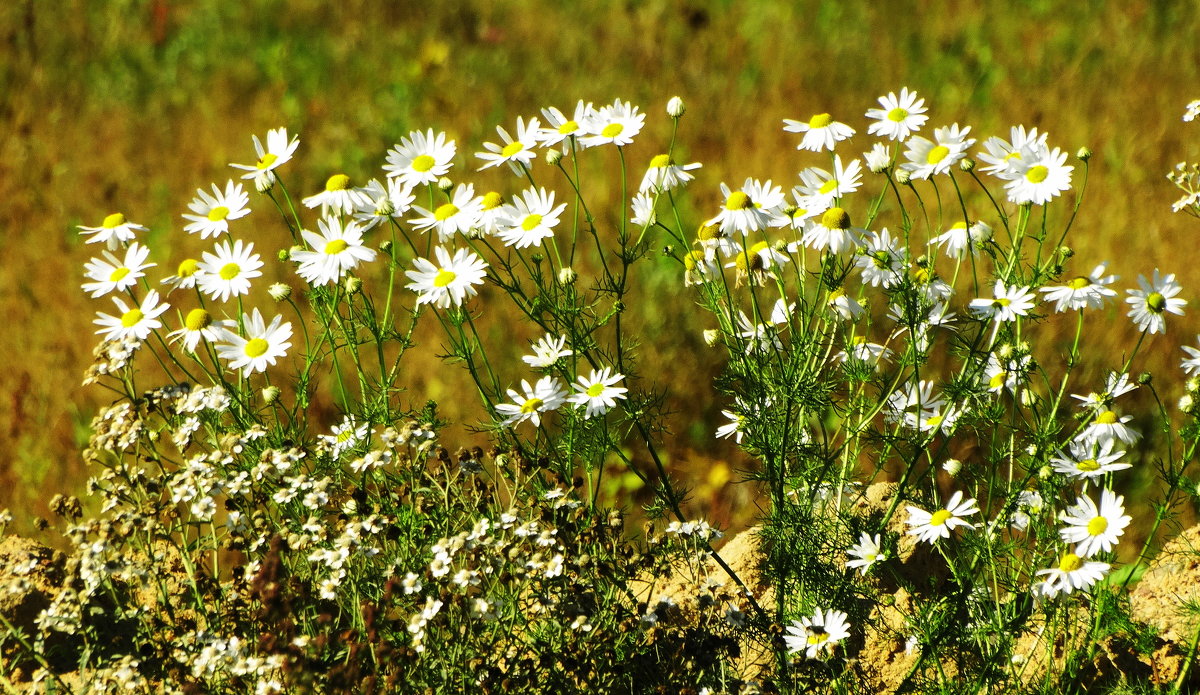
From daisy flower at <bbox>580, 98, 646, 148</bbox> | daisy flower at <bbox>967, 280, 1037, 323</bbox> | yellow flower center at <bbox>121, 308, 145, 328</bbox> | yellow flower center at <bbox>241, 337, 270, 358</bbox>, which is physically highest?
daisy flower at <bbox>580, 98, 646, 148</bbox>

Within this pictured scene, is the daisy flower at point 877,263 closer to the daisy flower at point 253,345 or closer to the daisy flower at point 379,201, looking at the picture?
the daisy flower at point 379,201

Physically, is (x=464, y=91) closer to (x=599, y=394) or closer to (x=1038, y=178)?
(x=599, y=394)

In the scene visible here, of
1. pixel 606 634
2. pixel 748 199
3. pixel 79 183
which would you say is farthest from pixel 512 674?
pixel 79 183

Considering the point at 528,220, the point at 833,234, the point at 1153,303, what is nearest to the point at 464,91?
the point at 528,220

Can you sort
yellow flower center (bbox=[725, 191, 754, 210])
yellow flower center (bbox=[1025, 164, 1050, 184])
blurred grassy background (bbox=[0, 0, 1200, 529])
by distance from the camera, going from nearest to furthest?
yellow flower center (bbox=[1025, 164, 1050, 184])
yellow flower center (bbox=[725, 191, 754, 210])
blurred grassy background (bbox=[0, 0, 1200, 529])

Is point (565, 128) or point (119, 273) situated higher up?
Answer: point (565, 128)

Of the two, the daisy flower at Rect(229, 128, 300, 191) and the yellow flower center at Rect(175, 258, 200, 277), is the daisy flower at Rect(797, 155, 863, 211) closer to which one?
the daisy flower at Rect(229, 128, 300, 191)

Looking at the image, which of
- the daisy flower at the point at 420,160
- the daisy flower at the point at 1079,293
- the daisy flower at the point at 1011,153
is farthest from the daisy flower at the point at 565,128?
the daisy flower at the point at 1079,293

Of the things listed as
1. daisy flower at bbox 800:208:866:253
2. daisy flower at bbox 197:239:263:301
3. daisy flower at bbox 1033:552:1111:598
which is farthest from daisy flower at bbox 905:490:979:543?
daisy flower at bbox 197:239:263:301
